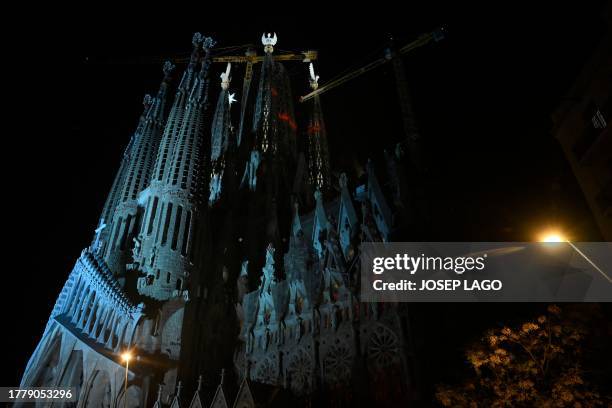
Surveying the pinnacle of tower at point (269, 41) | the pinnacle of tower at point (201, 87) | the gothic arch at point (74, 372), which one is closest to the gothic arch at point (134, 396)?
the gothic arch at point (74, 372)

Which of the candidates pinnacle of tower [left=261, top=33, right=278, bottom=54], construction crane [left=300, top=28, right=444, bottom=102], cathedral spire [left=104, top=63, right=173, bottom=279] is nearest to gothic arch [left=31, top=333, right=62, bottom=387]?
cathedral spire [left=104, top=63, right=173, bottom=279]

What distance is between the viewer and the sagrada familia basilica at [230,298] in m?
25.7

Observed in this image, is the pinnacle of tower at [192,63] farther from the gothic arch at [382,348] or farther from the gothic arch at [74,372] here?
the gothic arch at [382,348]

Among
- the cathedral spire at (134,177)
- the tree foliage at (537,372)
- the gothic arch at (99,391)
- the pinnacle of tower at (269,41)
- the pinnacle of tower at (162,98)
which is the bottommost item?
the tree foliage at (537,372)

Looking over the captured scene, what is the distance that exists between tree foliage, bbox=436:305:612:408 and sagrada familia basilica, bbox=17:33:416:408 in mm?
5639

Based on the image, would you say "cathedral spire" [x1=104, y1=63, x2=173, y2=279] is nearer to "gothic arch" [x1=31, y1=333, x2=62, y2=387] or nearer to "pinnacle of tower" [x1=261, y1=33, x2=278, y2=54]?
"gothic arch" [x1=31, y1=333, x2=62, y2=387]

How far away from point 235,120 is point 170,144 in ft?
102

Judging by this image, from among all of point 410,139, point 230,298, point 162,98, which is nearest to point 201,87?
point 162,98

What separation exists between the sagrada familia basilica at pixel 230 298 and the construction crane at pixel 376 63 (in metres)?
25.9

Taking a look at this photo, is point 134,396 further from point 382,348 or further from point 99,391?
point 382,348

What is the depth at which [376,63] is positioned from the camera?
68375mm

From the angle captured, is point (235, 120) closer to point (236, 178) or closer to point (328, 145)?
point (328, 145)

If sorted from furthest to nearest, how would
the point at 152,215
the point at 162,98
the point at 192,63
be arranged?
the point at 162,98 → the point at 192,63 → the point at 152,215

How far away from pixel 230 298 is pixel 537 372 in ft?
83.0
